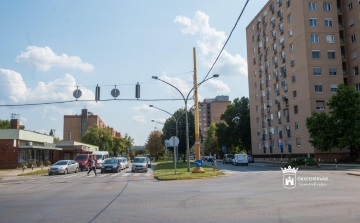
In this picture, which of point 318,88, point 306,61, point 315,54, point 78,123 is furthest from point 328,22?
point 78,123

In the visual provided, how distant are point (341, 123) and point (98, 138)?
56.5 metres

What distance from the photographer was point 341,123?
4075 cm

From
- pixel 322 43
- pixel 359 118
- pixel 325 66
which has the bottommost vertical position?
pixel 359 118

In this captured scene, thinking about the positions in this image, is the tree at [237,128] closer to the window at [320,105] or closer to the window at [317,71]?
the window at [320,105]

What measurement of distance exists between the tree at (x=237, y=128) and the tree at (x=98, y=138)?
2780 centimetres

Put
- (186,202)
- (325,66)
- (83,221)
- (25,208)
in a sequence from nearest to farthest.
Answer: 1. (83,221)
2. (25,208)
3. (186,202)
4. (325,66)

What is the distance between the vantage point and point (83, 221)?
8305mm

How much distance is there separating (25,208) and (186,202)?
518cm

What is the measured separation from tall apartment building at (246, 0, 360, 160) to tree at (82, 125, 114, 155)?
41.3 m

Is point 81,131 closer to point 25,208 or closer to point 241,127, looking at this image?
point 241,127

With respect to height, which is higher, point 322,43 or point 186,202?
point 322,43

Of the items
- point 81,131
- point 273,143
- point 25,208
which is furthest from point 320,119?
point 81,131

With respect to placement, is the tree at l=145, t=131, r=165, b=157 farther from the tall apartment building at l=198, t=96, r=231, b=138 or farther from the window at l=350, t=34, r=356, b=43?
the tall apartment building at l=198, t=96, r=231, b=138

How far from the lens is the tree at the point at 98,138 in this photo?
3179 inches
